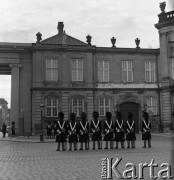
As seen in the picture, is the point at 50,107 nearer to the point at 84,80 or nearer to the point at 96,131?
the point at 84,80

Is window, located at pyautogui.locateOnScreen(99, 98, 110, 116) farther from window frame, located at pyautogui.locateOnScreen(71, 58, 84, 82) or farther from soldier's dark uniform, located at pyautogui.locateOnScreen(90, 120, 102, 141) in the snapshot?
soldier's dark uniform, located at pyautogui.locateOnScreen(90, 120, 102, 141)

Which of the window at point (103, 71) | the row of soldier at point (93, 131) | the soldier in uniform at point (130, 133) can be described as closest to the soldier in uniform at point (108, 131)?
the row of soldier at point (93, 131)

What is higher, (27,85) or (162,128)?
(27,85)

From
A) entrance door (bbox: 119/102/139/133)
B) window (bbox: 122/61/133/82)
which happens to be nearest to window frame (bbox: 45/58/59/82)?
window (bbox: 122/61/133/82)

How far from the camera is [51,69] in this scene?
41031 millimetres

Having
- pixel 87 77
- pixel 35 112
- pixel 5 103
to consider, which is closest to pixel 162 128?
pixel 87 77

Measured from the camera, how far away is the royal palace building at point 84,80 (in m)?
40.2

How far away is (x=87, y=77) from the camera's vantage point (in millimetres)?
41500

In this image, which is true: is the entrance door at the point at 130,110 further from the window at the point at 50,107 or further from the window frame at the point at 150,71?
the window at the point at 50,107

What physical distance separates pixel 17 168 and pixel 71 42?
32524 mm

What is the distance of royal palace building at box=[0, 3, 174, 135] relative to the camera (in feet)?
132

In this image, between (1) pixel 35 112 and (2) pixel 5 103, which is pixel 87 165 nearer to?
(1) pixel 35 112

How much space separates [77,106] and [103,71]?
206 inches

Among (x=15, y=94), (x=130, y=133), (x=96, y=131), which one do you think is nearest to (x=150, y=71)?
(x=15, y=94)
